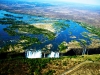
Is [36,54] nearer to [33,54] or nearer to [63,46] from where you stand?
[33,54]

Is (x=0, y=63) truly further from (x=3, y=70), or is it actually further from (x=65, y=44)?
(x=65, y=44)

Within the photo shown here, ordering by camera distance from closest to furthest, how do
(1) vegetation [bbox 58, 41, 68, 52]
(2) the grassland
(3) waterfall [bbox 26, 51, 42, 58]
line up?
(2) the grassland, (3) waterfall [bbox 26, 51, 42, 58], (1) vegetation [bbox 58, 41, 68, 52]

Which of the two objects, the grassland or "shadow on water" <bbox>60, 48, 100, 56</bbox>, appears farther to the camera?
"shadow on water" <bbox>60, 48, 100, 56</bbox>

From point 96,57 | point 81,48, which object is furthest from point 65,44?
point 96,57

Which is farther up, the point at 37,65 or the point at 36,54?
the point at 37,65

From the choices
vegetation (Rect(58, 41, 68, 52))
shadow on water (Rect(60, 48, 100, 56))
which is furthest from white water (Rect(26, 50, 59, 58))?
vegetation (Rect(58, 41, 68, 52))

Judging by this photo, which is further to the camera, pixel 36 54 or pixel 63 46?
pixel 63 46

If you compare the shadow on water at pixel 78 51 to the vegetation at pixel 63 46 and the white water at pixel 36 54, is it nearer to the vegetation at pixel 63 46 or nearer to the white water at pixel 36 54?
the vegetation at pixel 63 46

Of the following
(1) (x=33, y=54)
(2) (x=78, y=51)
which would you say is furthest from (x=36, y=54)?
(2) (x=78, y=51)

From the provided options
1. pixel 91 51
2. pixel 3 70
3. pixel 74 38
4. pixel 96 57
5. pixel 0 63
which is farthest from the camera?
pixel 74 38

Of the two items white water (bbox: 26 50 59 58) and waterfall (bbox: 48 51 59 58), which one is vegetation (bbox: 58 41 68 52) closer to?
waterfall (bbox: 48 51 59 58)

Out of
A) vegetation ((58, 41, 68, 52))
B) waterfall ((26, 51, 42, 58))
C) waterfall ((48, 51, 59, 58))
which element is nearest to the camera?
waterfall ((26, 51, 42, 58))
